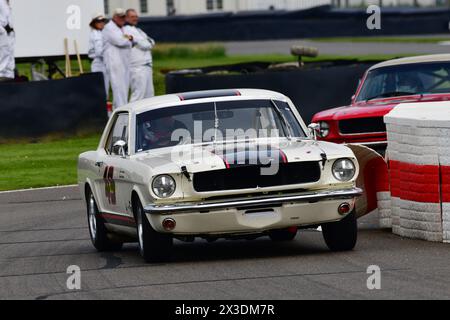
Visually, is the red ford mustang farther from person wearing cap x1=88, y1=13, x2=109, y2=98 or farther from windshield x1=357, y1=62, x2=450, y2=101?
person wearing cap x1=88, y1=13, x2=109, y2=98

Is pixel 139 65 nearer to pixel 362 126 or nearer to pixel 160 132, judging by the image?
pixel 362 126

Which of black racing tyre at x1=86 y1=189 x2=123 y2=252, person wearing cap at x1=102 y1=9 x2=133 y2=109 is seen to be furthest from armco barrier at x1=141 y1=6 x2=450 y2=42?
black racing tyre at x1=86 y1=189 x2=123 y2=252

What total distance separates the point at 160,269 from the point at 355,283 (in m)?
1.94

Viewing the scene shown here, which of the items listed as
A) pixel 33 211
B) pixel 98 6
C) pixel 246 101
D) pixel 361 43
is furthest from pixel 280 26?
pixel 246 101

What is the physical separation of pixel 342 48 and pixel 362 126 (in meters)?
35.4

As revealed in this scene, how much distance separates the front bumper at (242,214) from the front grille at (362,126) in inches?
221

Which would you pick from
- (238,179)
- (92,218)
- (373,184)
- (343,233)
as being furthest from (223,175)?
(373,184)

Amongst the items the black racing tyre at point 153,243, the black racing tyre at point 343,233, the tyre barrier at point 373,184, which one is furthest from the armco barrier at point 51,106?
the black racing tyre at point 343,233

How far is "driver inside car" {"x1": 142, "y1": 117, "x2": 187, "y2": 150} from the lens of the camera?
40.6 ft

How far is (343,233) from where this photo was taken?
463 inches

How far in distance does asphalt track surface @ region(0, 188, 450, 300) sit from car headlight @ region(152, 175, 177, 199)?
1.87 ft

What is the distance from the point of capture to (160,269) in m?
11.1

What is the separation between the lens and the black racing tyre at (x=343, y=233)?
38.5ft

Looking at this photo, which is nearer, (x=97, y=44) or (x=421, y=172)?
(x=421, y=172)
